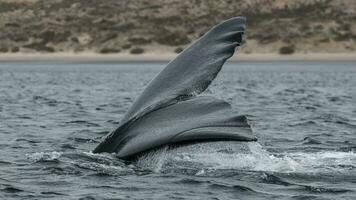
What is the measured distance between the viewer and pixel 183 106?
35.0 ft

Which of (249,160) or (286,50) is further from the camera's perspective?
(286,50)

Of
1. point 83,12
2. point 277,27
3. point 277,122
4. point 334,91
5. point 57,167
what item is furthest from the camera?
point 83,12

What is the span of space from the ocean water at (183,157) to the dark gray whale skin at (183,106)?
0.28 m

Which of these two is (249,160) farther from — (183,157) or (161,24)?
(161,24)

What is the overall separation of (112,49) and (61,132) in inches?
1928

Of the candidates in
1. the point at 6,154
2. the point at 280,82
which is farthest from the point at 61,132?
the point at 280,82

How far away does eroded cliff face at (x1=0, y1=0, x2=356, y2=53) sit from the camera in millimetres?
66562

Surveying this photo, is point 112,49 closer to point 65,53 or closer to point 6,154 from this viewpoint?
point 65,53

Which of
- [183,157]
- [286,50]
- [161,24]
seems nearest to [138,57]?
[161,24]

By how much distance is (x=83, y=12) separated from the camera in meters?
82.4

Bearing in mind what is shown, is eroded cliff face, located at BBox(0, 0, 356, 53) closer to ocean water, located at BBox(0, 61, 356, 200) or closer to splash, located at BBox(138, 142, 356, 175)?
ocean water, located at BBox(0, 61, 356, 200)

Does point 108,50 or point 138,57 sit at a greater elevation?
point 108,50

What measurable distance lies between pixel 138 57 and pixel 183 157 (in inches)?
2061

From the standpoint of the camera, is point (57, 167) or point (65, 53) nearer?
point (57, 167)
